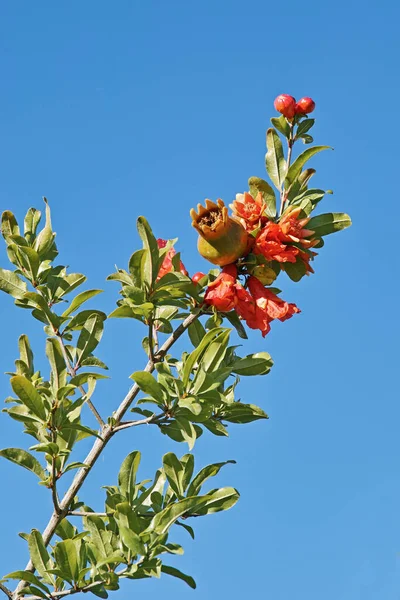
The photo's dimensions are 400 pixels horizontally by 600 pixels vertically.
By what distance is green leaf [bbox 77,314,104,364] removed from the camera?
9.43 ft

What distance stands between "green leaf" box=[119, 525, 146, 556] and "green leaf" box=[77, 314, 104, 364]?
672mm

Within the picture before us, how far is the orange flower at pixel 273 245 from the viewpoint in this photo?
8.49 feet

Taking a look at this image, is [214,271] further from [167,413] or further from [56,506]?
[56,506]

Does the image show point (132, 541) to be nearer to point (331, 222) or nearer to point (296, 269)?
point (296, 269)

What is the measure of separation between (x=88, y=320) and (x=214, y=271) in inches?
19.8

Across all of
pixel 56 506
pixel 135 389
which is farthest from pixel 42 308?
pixel 56 506

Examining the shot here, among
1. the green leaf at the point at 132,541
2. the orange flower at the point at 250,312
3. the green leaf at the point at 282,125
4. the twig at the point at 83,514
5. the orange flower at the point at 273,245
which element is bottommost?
the green leaf at the point at 132,541

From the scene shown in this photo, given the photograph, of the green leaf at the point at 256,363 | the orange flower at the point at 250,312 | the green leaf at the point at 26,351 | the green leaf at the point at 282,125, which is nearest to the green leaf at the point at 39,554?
the green leaf at the point at 26,351

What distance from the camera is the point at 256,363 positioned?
2723mm

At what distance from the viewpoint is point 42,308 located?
2807 millimetres

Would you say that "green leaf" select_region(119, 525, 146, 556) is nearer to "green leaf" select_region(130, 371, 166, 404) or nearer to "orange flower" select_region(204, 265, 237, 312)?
"green leaf" select_region(130, 371, 166, 404)

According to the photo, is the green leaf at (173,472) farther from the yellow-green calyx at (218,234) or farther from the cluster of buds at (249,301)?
the yellow-green calyx at (218,234)

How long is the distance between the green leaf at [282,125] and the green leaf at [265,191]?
0.87ft

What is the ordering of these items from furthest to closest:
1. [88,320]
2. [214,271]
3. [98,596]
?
1. [88,320]
2. [214,271]
3. [98,596]
